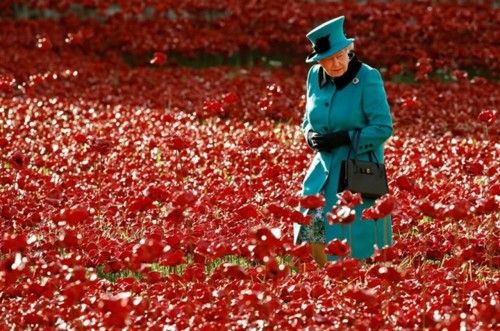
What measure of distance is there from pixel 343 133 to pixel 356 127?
115 mm

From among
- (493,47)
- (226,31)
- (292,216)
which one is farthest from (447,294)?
(226,31)

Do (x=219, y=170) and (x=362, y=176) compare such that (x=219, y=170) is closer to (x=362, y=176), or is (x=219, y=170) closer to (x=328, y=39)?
(x=362, y=176)

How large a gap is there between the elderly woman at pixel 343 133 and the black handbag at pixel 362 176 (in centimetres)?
6

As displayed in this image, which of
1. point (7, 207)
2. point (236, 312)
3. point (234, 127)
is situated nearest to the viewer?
point (236, 312)

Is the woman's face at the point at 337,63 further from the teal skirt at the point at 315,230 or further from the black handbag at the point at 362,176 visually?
the teal skirt at the point at 315,230

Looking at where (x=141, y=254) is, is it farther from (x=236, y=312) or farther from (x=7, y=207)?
(x=7, y=207)

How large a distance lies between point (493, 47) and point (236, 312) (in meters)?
12.2

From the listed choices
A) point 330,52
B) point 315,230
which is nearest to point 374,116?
point 330,52

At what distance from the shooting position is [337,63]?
6805 mm

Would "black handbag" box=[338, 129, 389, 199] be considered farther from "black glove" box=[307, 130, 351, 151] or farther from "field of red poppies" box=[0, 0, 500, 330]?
"field of red poppies" box=[0, 0, 500, 330]

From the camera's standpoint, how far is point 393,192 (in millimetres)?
8438

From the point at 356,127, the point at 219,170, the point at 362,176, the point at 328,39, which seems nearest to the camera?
the point at 328,39

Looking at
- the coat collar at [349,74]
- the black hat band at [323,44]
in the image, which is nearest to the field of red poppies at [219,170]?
the coat collar at [349,74]

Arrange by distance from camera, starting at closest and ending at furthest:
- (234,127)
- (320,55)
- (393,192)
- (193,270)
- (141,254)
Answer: (141,254) → (193,270) → (320,55) → (393,192) → (234,127)
